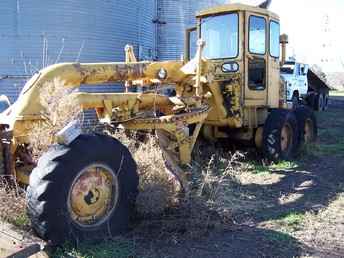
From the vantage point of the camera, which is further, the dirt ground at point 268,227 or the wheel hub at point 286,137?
the wheel hub at point 286,137

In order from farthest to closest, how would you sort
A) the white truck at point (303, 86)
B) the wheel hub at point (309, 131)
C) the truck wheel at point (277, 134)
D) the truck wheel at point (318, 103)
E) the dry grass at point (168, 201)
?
the truck wheel at point (318, 103) → the white truck at point (303, 86) → the wheel hub at point (309, 131) → the truck wheel at point (277, 134) → the dry grass at point (168, 201)

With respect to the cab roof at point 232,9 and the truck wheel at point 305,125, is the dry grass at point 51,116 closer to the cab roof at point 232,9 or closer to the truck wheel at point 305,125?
the cab roof at point 232,9

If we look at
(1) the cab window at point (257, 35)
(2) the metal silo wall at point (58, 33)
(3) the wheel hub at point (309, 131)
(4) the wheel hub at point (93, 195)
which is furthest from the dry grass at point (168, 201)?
(2) the metal silo wall at point (58, 33)

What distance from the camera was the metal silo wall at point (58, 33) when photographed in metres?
9.82

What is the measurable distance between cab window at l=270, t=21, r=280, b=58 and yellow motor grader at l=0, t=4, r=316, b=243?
0.06 ft

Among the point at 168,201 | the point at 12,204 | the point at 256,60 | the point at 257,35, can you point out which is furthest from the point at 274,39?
the point at 12,204

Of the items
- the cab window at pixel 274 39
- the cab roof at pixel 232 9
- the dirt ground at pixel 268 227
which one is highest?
the cab roof at pixel 232 9

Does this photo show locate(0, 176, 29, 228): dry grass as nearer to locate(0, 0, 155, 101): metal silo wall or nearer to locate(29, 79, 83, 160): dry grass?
locate(29, 79, 83, 160): dry grass

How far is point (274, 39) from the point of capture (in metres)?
8.51

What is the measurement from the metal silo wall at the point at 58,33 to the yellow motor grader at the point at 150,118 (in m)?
2.64

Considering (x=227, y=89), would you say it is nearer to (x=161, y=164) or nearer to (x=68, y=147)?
(x=161, y=164)

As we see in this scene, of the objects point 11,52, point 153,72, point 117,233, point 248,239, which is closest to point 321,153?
point 153,72

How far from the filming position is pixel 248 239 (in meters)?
4.65

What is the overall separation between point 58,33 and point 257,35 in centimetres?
444
